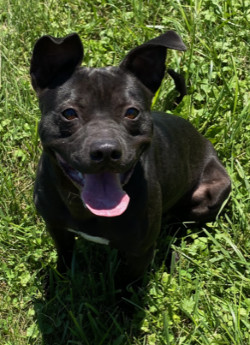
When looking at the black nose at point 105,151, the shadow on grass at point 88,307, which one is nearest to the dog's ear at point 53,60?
the black nose at point 105,151

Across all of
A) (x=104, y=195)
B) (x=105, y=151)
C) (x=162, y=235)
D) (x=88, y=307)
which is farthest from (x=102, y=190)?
(x=162, y=235)

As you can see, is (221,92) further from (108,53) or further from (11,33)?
(11,33)

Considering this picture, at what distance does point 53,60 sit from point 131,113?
1.68 feet

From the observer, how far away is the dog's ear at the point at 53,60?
322cm

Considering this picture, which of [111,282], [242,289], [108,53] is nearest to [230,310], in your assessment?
[242,289]

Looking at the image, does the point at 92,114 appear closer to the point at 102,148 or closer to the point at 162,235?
the point at 102,148

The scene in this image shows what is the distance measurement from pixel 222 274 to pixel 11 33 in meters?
2.78

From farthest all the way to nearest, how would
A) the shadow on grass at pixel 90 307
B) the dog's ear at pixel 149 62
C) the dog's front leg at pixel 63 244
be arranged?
the shadow on grass at pixel 90 307
the dog's front leg at pixel 63 244
the dog's ear at pixel 149 62

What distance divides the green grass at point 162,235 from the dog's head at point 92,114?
3.44 feet

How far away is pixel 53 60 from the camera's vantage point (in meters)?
3.28

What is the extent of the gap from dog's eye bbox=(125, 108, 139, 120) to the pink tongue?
309 millimetres

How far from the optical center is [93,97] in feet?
10.3

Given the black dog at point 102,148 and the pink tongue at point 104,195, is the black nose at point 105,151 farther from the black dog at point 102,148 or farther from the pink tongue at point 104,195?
the pink tongue at point 104,195

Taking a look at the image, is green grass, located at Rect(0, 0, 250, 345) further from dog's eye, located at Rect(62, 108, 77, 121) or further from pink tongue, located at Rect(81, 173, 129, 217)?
dog's eye, located at Rect(62, 108, 77, 121)
